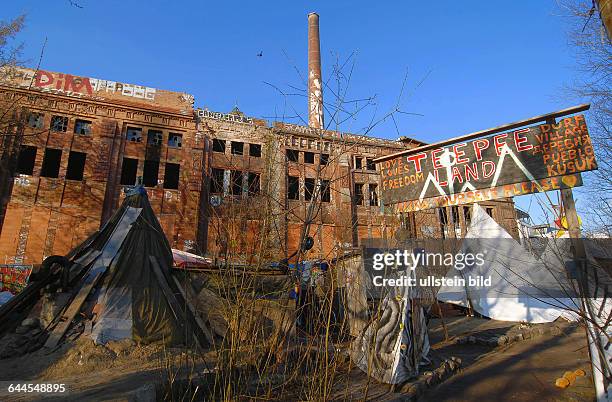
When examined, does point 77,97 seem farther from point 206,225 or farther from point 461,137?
point 461,137

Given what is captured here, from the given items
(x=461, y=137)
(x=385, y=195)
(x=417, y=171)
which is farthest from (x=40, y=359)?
(x=461, y=137)

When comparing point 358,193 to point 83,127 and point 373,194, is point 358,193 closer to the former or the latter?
point 373,194

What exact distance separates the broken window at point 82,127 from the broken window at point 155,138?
311 centimetres

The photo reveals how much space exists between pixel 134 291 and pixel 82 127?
16.1 meters

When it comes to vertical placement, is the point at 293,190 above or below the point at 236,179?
above

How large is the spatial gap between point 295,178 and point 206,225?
641 cm

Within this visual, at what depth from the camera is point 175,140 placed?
2095cm

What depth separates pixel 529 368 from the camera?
633 cm

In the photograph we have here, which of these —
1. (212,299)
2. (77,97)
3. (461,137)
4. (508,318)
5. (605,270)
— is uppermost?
(77,97)

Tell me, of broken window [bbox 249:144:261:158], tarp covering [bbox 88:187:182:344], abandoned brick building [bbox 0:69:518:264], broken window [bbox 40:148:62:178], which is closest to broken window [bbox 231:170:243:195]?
abandoned brick building [bbox 0:69:518:264]

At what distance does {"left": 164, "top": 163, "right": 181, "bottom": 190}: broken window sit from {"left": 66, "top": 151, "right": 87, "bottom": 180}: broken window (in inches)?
169

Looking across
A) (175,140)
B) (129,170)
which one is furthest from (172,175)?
(129,170)

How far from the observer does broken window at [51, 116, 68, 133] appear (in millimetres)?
19078

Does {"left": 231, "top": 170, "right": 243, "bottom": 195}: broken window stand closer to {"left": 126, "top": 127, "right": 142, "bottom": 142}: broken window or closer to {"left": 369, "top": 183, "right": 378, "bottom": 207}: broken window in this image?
{"left": 126, "top": 127, "right": 142, "bottom": 142}: broken window
